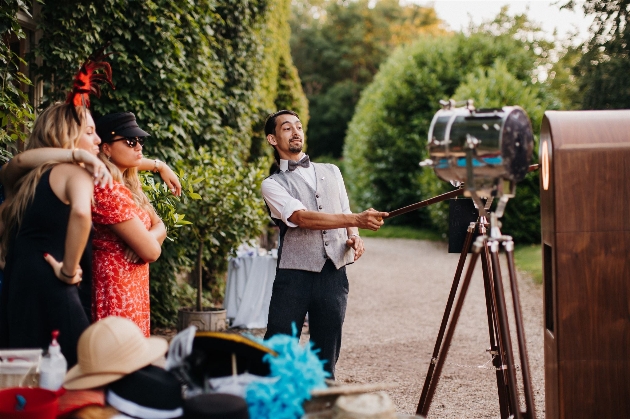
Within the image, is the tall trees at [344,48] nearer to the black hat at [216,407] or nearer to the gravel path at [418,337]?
the gravel path at [418,337]

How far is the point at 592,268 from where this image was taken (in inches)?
131

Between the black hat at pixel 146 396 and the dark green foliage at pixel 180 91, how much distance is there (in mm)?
2961

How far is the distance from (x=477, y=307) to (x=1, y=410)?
25.7 feet

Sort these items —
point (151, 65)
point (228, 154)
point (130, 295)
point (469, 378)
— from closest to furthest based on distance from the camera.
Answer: point (130, 295), point (469, 378), point (151, 65), point (228, 154)

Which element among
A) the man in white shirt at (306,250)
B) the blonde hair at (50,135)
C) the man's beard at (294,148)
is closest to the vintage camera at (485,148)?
the man in white shirt at (306,250)

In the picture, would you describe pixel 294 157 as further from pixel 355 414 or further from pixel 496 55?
pixel 496 55

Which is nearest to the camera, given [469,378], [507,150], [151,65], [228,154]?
[507,150]

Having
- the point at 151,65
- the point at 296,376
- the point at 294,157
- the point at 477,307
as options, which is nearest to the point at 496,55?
the point at 477,307

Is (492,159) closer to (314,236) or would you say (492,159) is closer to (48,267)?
(314,236)

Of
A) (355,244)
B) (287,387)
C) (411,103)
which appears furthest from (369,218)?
(411,103)

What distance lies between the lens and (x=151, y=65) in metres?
6.27

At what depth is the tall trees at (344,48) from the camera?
36375 millimetres

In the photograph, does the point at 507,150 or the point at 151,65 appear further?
the point at 151,65

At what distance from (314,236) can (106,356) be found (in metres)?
Result: 1.69
